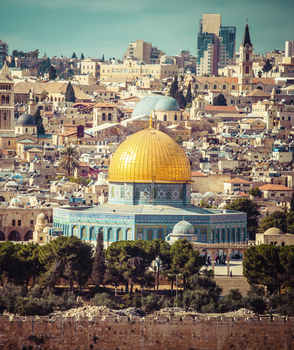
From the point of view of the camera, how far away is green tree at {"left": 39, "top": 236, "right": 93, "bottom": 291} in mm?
55594

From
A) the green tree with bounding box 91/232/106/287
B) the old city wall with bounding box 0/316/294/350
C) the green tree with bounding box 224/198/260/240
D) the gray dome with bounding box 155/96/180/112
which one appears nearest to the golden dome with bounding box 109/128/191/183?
the green tree with bounding box 224/198/260/240

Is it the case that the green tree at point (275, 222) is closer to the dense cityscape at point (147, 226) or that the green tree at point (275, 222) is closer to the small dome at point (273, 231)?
the dense cityscape at point (147, 226)

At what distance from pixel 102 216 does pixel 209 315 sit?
22682mm

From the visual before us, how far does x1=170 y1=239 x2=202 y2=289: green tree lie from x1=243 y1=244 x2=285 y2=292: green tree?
237cm

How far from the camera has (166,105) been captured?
12531 centimetres

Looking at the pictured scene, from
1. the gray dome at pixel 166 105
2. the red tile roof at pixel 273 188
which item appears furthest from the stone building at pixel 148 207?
the gray dome at pixel 166 105

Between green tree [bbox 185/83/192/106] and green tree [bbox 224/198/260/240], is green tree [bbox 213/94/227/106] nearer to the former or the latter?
green tree [bbox 185/83/192/106]

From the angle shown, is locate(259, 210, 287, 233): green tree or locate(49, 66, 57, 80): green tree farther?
locate(49, 66, 57, 80): green tree

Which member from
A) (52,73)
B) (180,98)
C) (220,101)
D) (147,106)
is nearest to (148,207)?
(147,106)

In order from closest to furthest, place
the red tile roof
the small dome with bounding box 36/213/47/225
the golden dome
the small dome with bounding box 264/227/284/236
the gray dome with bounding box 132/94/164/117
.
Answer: the small dome with bounding box 264/227/284/236 → the golden dome → the small dome with bounding box 36/213/47/225 → the red tile roof → the gray dome with bounding box 132/94/164/117

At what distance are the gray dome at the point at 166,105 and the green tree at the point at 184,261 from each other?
217ft

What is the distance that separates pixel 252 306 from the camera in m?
50.0

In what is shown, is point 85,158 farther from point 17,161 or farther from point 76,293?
point 76,293

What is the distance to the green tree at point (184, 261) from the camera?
56188 mm
